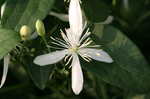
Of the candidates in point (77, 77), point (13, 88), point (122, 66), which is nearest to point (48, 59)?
point (77, 77)

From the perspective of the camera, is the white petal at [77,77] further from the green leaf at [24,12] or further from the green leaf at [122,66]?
the green leaf at [24,12]

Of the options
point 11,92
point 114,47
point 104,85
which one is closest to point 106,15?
point 114,47

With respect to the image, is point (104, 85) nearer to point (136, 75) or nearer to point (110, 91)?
point (110, 91)

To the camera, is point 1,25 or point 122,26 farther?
point 122,26

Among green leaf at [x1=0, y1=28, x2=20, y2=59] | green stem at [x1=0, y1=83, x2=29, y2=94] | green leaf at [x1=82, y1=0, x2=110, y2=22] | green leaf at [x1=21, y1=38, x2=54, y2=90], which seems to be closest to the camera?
green leaf at [x1=0, y1=28, x2=20, y2=59]

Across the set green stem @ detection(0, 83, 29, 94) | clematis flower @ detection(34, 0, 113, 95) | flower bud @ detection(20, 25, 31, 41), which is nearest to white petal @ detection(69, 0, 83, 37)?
clematis flower @ detection(34, 0, 113, 95)

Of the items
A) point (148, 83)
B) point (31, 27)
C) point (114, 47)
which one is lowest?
point (148, 83)

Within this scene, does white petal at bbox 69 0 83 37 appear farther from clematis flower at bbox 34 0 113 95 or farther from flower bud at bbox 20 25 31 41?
flower bud at bbox 20 25 31 41

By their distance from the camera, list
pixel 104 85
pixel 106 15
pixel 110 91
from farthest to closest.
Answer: pixel 110 91
pixel 104 85
pixel 106 15
